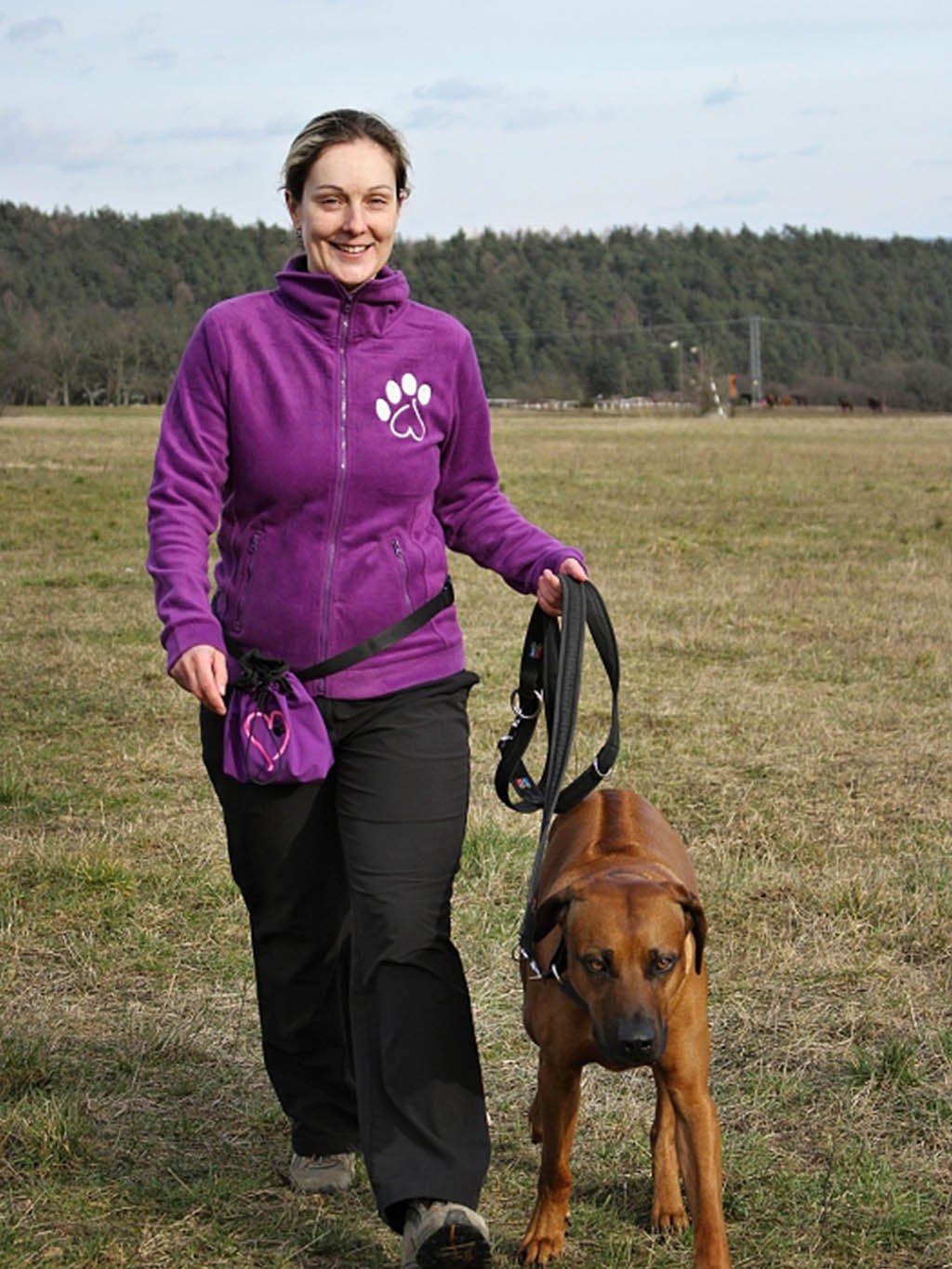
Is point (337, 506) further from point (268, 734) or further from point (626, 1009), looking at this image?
point (626, 1009)

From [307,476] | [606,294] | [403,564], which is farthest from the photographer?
[606,294]

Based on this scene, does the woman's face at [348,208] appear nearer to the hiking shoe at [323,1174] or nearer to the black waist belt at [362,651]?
the black waist belt at [362,651]

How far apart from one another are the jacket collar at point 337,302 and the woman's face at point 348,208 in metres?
0.02

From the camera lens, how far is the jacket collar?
3.44 m

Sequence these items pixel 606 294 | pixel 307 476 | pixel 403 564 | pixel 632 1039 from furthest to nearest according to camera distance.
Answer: pixel 606 294 → pixel 403 564 → pixel 307 476 → pixel 632 1039

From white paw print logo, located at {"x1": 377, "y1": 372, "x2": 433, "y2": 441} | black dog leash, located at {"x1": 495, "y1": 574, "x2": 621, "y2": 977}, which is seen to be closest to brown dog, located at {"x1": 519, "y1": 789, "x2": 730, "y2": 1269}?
black dog leash, located at {"x1": 495, "y1": 574, "x2": 621, "y2": 977}

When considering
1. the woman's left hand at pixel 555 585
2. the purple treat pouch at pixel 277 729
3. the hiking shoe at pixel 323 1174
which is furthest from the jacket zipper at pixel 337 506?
the hiking shoe at pixel 323 1174

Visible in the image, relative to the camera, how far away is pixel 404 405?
3.48 metres

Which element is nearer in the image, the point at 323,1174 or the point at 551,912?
the point at 551,912

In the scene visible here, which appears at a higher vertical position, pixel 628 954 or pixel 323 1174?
pixel 628 954

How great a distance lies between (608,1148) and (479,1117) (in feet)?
2.35

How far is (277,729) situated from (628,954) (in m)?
0.83

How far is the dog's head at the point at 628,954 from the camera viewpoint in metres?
3.01

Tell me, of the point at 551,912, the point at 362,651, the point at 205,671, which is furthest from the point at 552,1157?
the point at 205,671
